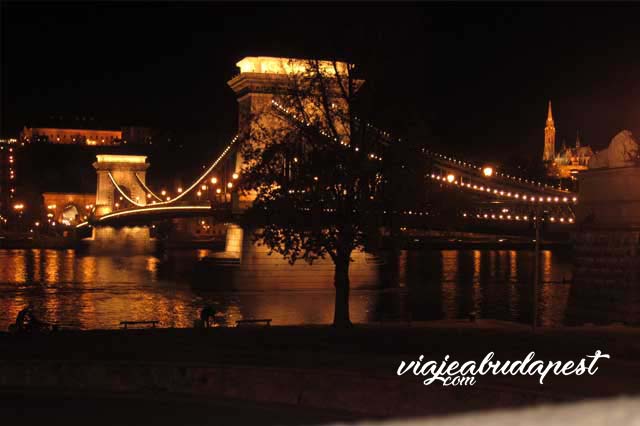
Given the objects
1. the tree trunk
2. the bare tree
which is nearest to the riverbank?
the bare tree

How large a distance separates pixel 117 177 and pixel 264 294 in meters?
57.7

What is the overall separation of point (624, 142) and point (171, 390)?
1800 cm

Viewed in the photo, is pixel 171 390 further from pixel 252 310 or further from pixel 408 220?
pixel 252 310

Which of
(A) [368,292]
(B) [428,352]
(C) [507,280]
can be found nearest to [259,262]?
(A) [368,292]

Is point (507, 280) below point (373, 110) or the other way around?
below

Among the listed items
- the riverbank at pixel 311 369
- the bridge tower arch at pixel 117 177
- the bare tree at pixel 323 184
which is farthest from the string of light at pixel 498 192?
the bridge tower arch at pixel 117 177

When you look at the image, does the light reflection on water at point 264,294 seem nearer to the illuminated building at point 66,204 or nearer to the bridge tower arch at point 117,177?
the bridge tower arch at point 117,177

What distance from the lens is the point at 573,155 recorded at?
7057 inches

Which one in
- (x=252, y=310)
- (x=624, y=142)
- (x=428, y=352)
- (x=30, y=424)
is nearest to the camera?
(x=30, y=424)

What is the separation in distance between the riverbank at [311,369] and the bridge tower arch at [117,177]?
76900 millimetres

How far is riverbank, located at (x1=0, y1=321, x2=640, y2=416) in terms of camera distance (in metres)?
9.34

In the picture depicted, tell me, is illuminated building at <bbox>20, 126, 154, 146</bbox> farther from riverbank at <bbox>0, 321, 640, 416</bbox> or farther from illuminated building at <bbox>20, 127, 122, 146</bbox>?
riverbank at <bbox>0, 321, 640, 416</bbox>

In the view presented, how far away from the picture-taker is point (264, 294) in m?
37.9

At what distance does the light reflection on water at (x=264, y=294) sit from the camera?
31156 mm
